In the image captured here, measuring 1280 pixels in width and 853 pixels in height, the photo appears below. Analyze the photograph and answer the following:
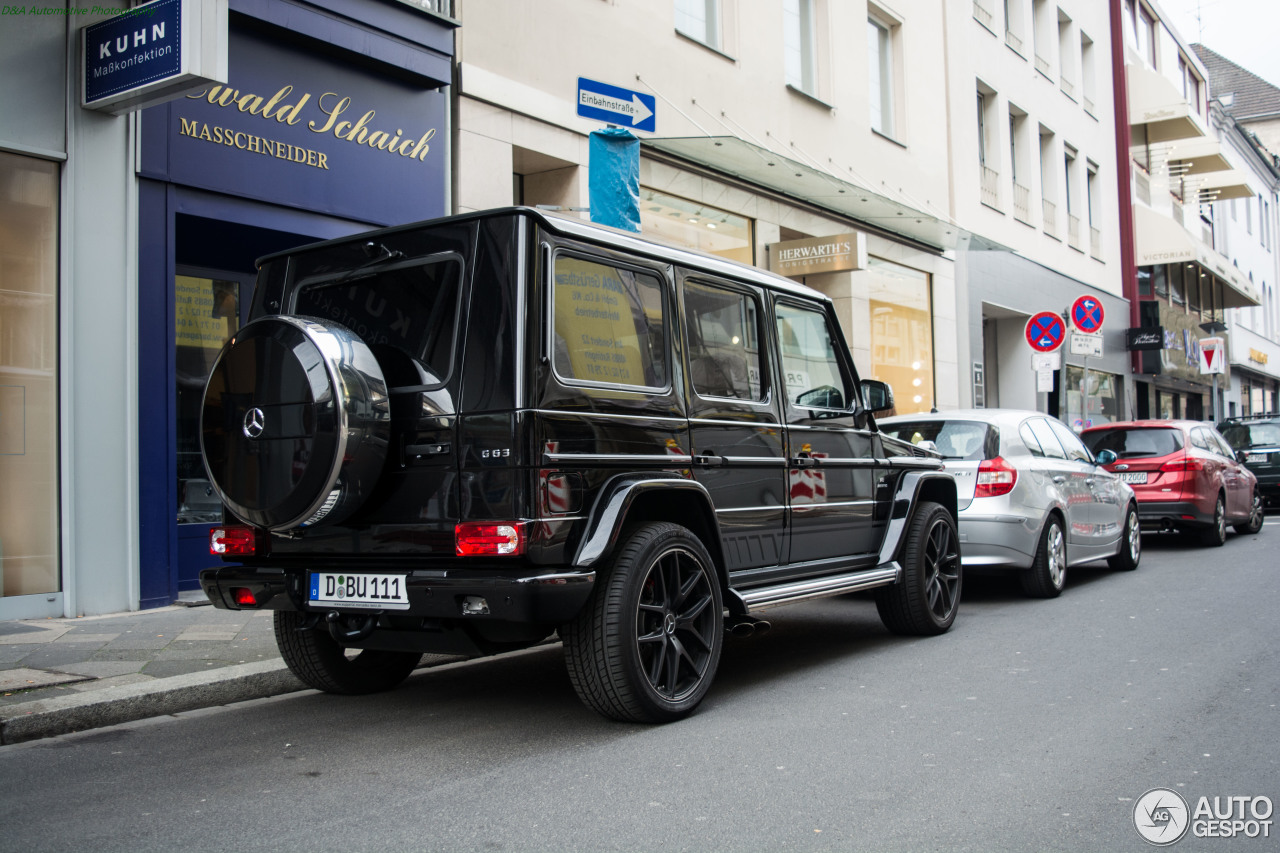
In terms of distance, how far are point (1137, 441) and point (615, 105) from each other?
8.14m

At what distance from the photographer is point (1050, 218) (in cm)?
2559

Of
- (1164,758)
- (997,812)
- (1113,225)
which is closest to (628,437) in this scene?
(997,812)

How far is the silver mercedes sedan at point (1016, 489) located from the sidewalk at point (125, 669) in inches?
171

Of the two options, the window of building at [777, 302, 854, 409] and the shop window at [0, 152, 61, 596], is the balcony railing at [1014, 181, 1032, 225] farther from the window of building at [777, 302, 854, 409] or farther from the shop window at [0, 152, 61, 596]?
the shop window at [0, 152, 61, 596]

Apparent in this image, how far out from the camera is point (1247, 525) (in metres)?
15.2

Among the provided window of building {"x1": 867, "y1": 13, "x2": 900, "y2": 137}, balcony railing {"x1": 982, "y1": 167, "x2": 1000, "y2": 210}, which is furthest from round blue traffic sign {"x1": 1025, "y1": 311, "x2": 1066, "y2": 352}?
balcony railing {"x1": 982, "y1": 167, "x2": 1000, "y2": 210}

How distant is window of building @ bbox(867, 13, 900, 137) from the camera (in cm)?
1856

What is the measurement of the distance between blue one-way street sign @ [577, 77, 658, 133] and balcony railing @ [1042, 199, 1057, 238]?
62.0 ft

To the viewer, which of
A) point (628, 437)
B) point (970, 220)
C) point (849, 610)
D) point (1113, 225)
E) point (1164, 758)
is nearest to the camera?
point (1164, 758)

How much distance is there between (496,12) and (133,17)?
13.7 ft

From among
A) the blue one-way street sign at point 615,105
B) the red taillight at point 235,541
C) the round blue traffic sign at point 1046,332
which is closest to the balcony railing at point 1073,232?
the round blue traffic sign at point 1046,332

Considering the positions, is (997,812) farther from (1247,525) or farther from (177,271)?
(1247,525)

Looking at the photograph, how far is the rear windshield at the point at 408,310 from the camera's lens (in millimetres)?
4707

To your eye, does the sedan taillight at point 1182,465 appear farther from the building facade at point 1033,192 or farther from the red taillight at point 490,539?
the red taillight at point 490,539
